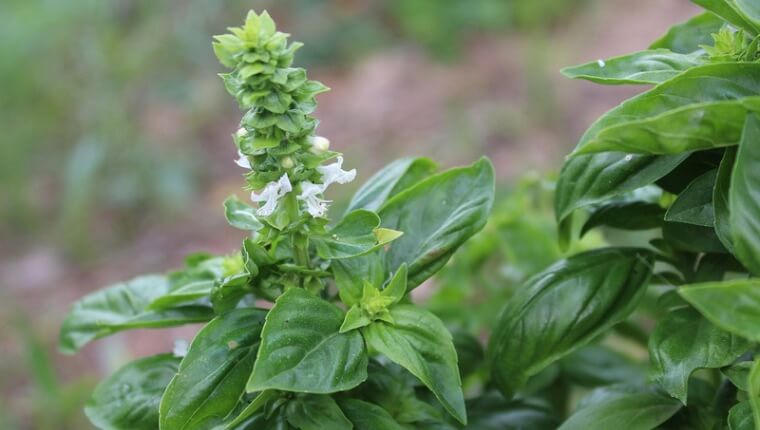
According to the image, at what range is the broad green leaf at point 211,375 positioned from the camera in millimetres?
1134

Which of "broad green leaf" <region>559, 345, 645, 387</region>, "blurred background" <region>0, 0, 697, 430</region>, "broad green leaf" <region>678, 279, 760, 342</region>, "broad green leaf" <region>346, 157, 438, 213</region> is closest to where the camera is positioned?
"broad green leaf" <region>678, 279, 760, 342</region>

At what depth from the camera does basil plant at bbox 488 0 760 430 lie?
1005 millimetres

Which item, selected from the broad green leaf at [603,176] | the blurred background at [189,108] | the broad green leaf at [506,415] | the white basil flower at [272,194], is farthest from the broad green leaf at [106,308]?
the blurred background at [189,108]

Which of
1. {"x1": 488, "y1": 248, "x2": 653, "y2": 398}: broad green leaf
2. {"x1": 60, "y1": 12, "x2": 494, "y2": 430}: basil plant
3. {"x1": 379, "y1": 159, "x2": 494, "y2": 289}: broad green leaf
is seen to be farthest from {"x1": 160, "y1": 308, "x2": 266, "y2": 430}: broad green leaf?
{"x1": 488, "y1": 248, "x2": 653, "y2": 398}: broad green leaf

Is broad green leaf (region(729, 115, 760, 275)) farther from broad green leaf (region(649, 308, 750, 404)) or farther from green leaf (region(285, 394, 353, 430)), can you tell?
green leaf (region(285, 394, 353, 430))

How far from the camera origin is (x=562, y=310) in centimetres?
136

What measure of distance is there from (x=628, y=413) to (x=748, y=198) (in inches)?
16.9

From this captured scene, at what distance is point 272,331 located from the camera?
1.10 m

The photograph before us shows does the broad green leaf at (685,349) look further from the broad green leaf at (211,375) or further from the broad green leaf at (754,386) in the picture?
the broad green leaf at (211,375)

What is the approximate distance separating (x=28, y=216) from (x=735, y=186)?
3.20 metres

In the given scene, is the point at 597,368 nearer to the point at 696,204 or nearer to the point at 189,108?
the point at 696,204

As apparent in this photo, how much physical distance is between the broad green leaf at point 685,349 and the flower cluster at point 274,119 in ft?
1.54

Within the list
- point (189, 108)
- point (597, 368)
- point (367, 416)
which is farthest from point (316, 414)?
point (189, 108)

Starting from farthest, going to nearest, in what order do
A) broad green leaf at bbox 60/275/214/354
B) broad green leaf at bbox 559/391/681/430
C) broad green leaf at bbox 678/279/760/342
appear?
1. broad green leaf at bbox 60/275/214/354
2. broad green leaf at bbox 559/391/681/430
3. broad green leaf at bbox 678/279/760/342
